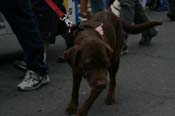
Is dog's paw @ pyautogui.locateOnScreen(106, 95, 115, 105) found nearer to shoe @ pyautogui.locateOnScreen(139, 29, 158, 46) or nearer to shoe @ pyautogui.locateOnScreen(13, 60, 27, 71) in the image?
shoe @ pyautogui.locateOnScreen(13, 60, 27, 71)

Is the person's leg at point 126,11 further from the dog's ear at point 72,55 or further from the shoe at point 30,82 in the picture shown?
the dog's ear at point 72,55

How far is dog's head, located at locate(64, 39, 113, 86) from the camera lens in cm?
348

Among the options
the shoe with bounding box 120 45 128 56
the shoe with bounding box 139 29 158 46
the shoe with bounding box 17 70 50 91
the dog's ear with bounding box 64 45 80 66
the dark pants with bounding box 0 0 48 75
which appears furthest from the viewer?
the shoe with bounding box 139 29 158 46

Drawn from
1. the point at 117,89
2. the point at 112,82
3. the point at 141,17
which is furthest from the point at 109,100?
the point at 141,17

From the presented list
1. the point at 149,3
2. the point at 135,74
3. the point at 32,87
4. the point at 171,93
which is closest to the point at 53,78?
the point at 32,87

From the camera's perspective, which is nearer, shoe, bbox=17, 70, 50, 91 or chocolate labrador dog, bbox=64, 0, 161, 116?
chocolate labrador dog, bbox=64, 0, 161, 116

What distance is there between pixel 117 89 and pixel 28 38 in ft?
3.38

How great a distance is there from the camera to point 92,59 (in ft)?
11.5

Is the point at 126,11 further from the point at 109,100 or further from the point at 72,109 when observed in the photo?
the point at 72,109

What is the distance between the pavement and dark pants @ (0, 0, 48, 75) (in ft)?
1.02

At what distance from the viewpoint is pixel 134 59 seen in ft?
21.2

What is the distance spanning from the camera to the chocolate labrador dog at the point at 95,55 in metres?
3.50

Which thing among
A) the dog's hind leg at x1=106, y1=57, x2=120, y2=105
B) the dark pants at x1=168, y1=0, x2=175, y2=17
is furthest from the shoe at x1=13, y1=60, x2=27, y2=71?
the dark pants at x1=168, y1=0, x2=175, y2=17

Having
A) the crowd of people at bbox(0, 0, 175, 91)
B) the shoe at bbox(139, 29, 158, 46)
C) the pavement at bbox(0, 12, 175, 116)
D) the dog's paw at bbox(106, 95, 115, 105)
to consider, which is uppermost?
the crowd of people at bbox(0, 0, 175, 91)
